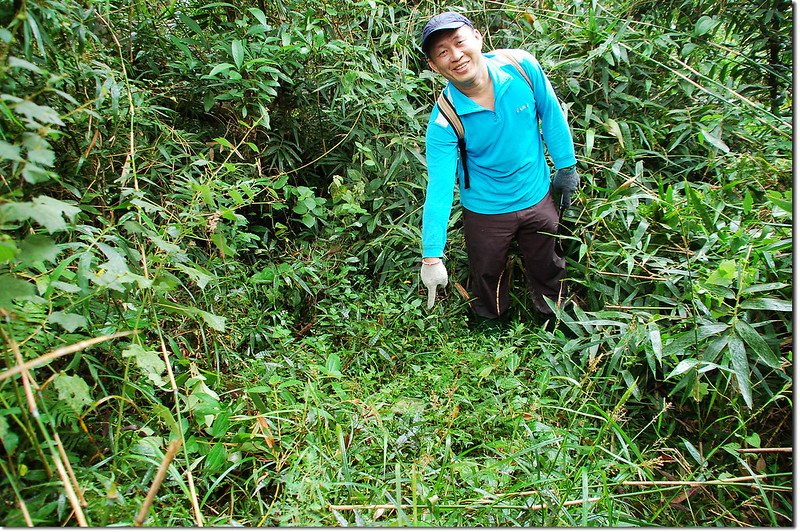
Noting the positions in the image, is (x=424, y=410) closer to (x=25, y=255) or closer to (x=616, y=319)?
(x=616, y=319)

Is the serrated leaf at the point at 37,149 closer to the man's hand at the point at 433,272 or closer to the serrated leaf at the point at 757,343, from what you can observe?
the man's hand at the point at 433,272

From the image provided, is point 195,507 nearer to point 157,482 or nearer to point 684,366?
point 157,482

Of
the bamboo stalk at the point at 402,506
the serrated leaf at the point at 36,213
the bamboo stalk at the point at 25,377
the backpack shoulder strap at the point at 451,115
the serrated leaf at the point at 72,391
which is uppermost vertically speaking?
the serrated leaf at the point at 36,213

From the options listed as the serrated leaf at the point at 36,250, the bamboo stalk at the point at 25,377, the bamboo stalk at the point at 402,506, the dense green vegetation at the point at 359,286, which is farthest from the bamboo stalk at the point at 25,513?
the bamboo stalk at the point at 402,506

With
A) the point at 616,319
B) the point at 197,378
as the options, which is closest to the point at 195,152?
the point at 197,378

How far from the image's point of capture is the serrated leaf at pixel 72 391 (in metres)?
1.57

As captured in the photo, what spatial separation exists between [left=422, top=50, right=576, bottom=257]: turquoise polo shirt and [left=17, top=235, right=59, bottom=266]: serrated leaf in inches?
64.8

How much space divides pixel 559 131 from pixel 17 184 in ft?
7.62

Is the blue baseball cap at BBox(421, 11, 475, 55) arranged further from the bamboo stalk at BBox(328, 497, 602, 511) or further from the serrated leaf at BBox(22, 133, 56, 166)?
the bamboo stalk at BBox(328, 497, 602, 511)

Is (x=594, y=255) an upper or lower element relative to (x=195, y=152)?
lower

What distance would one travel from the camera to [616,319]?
2.63m

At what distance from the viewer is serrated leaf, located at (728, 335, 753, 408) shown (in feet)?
6.68

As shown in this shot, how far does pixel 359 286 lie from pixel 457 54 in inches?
54.3

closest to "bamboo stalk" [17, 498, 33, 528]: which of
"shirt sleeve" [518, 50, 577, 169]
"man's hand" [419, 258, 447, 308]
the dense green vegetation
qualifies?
the dense green vegetation
